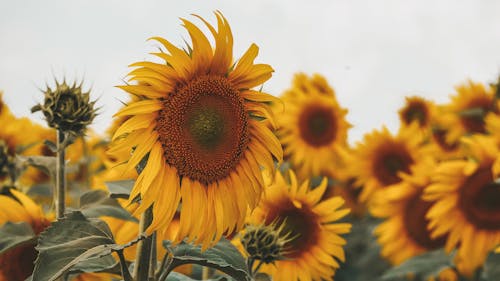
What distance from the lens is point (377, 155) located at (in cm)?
503

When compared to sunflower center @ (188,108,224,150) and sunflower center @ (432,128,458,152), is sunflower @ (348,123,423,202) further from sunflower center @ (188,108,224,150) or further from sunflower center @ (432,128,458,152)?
sunflower center @ (188,108,224,150)

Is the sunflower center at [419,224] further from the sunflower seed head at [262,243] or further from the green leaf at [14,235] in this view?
the green leaf at [14,235]

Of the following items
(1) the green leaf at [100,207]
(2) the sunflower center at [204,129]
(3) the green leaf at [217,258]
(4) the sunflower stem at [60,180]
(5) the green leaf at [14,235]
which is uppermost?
(2) the sunflower center at [204,129]

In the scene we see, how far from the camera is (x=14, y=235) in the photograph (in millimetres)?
1849

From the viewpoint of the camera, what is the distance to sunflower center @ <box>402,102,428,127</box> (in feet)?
19.4

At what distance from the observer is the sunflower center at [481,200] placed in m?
3.44

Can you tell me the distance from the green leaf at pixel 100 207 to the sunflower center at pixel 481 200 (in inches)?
79.6

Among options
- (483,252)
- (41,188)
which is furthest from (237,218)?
(483,252)

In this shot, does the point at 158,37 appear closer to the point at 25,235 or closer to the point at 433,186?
the point at 25,235

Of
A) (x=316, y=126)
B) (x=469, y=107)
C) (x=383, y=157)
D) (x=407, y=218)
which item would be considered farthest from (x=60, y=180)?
(x=469, y=107)

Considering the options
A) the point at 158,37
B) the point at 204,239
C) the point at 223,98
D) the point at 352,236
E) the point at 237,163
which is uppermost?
the point at 158,37

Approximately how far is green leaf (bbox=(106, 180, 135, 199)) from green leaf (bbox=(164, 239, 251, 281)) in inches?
6.7

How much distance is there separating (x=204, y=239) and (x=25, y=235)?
58 centimetres

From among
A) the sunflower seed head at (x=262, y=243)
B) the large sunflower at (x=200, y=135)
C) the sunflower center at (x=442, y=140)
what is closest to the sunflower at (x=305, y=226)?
the sunflower seed head at (x=262, y=243)
